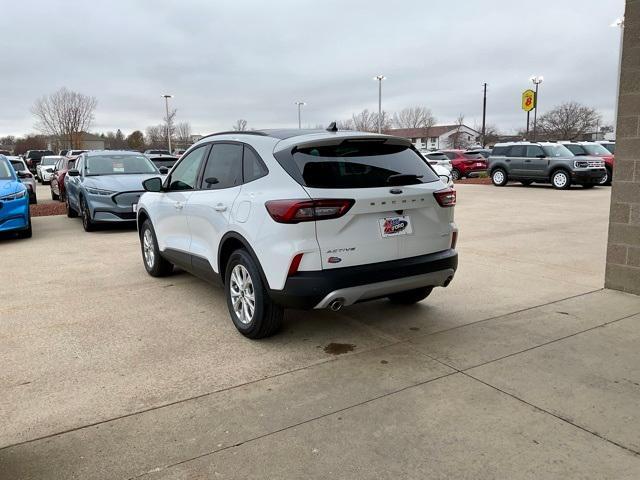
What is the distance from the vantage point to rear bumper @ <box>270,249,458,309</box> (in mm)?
3967

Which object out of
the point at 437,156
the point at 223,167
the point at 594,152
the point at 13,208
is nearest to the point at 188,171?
the point at 223,167

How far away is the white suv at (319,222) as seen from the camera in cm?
396

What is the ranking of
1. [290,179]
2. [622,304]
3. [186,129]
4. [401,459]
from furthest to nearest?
[186,129] → [622,304] → [290,179] → [401,459]

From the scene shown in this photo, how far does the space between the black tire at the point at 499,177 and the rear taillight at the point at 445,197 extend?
18.7 meters

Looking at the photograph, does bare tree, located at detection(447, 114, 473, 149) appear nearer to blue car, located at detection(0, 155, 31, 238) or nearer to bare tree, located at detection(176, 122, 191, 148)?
bare tree, located at detection(176, 122, 191, 148)

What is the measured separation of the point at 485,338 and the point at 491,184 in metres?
19.9

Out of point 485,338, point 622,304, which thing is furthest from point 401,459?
point 622,304

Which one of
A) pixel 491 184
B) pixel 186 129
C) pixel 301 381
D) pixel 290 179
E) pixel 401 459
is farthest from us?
pixel 186 129

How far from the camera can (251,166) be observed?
4.52 m

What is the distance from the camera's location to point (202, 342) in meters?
4.59

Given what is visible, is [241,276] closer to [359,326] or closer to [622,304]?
[359,326]

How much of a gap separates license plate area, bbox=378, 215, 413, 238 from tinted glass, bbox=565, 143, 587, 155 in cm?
1964

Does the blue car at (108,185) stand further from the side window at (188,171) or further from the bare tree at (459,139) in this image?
the bare tree at (459,139)

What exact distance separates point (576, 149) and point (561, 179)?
2410 mm
